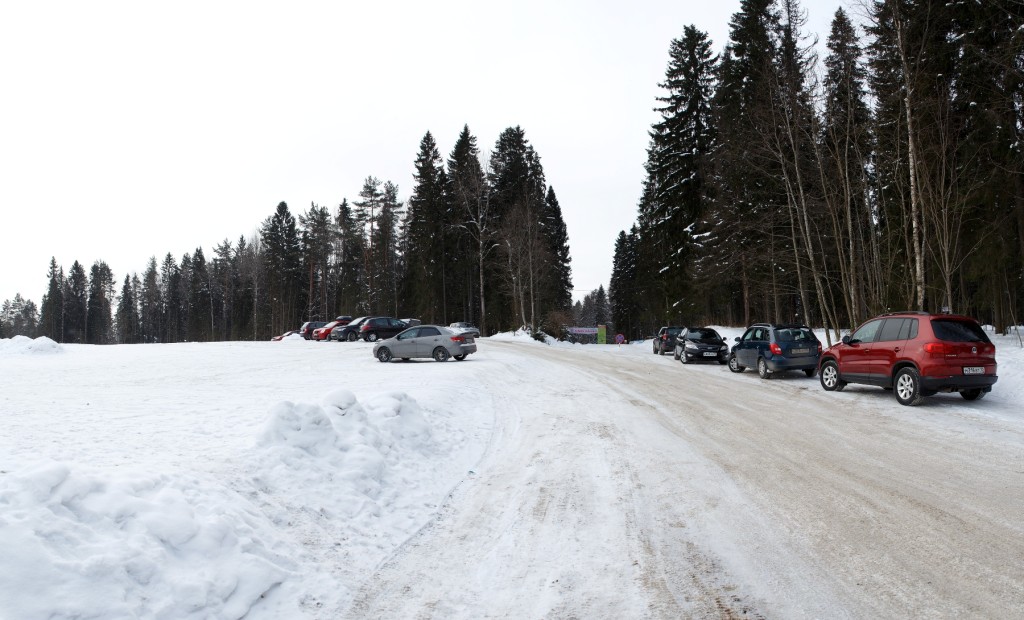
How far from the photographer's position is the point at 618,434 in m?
8.59

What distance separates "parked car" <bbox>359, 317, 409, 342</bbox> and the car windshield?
18787 mm

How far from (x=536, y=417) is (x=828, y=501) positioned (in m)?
5.64

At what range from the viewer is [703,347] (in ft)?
73.2

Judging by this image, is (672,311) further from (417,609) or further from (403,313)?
(417,609)

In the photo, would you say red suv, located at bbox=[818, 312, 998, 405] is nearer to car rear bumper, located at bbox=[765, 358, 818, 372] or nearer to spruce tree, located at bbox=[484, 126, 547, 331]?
car rear bumper, located at bbox=[765, 358, 818, 372]

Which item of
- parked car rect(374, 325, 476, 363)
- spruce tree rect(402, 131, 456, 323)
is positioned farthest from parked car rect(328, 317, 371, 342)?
spruce tree rect(402, 131, 456, 323)

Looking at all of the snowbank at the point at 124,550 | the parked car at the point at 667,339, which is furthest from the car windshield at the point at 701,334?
the snowbank at the point at 124,550

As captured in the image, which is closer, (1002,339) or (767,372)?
(767,372)

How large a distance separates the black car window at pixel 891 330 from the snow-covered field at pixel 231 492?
144 centimetres

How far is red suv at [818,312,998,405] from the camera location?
33.7 ft

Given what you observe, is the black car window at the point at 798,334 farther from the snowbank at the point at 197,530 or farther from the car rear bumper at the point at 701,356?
the snowbank at the point at 197,530

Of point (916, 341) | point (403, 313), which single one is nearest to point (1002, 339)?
point (916, 341)

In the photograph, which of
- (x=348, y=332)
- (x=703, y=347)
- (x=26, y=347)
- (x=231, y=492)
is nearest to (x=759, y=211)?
(x=703, y=347)

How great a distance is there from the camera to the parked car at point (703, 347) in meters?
22.2
